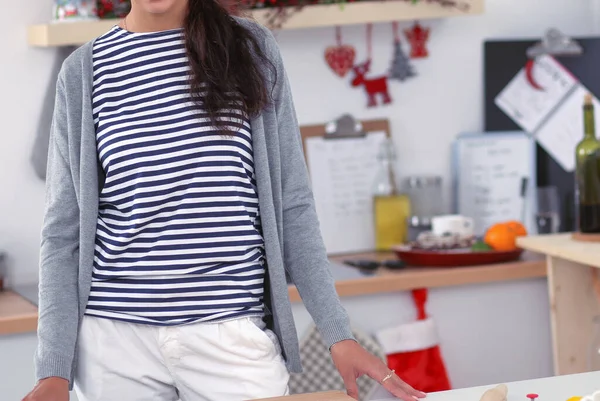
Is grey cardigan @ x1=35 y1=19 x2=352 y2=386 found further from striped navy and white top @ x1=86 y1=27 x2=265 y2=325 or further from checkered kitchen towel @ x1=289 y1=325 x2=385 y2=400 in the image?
checkered kitchen towel @ x1=289 y1=325 x2=385 y2=400

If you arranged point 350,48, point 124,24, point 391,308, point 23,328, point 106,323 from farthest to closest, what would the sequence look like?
point 350,48 < point 391,308 < point 23,328 < point 124,24 < point 106,323

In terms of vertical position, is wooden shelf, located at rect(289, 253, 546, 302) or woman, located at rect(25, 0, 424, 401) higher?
woman, located at rect(25, 0, 424, 401)

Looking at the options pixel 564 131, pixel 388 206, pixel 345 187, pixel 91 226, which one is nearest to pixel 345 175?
pixel 345 187

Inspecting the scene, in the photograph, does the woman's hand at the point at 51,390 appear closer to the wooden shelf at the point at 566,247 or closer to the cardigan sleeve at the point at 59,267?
the cardigan sleeve at the point at 59,267

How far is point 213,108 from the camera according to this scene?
53.6 inches

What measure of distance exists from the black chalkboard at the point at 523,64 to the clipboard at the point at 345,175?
1.13 feet

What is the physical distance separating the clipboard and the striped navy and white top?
4.49 ft

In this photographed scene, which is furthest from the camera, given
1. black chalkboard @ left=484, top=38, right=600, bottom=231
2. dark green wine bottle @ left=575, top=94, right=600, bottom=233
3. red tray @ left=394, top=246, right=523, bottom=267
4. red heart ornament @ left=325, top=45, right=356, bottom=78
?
black chalkboard @ left=484, top=38, right=600, bottom=231

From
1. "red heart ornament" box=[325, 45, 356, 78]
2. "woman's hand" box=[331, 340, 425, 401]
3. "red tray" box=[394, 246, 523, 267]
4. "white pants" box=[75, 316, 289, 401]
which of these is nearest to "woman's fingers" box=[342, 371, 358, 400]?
"woman's hand" box=[331, 340, 425, 401]

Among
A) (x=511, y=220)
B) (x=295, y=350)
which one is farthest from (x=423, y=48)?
(x=295, y=350)

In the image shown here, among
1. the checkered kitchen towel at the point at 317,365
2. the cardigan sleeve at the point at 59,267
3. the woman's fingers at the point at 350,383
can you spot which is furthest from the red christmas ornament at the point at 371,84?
the woman's fingers at the point at 350,383

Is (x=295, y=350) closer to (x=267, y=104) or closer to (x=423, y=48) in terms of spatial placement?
(x=267, y=104)

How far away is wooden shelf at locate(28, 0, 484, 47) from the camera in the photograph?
2.36m

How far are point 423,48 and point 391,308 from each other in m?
0.82
